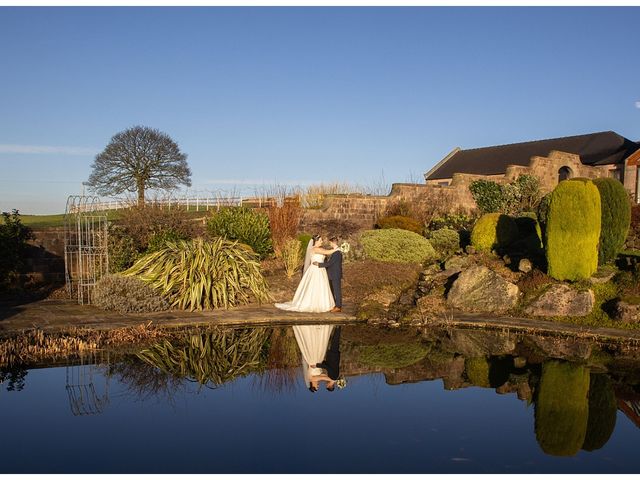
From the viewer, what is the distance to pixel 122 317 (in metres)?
11.8

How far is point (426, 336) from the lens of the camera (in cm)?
1127

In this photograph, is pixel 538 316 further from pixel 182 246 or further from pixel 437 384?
pixel 182 246

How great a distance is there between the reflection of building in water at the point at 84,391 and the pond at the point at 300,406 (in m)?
0.02

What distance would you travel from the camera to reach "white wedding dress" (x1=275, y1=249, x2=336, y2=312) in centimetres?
1339

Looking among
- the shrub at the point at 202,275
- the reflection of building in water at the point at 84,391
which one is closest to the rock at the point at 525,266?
the shrub at the point at 202,275

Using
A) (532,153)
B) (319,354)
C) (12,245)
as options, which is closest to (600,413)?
(319,354)

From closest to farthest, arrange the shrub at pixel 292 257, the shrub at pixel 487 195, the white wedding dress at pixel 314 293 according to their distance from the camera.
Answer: the white wedding dress at pixel 314 293 < the shrub at pixel 292 257 < the shrub at pixel 487 195

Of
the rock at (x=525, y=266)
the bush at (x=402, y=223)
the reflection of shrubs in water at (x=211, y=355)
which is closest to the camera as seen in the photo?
the reflection of shrubs in water at (x=211, y=355)

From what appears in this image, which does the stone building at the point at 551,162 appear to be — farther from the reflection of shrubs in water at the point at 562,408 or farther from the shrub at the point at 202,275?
the reflection of shrubs in water at the point at 562,408

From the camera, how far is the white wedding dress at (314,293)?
43.9 feet

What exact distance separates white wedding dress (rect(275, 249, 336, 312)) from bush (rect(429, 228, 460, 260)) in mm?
5866

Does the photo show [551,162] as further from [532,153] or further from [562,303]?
[562,303]

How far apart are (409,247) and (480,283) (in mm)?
4017

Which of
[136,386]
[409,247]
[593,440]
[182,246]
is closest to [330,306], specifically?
[182,246]
